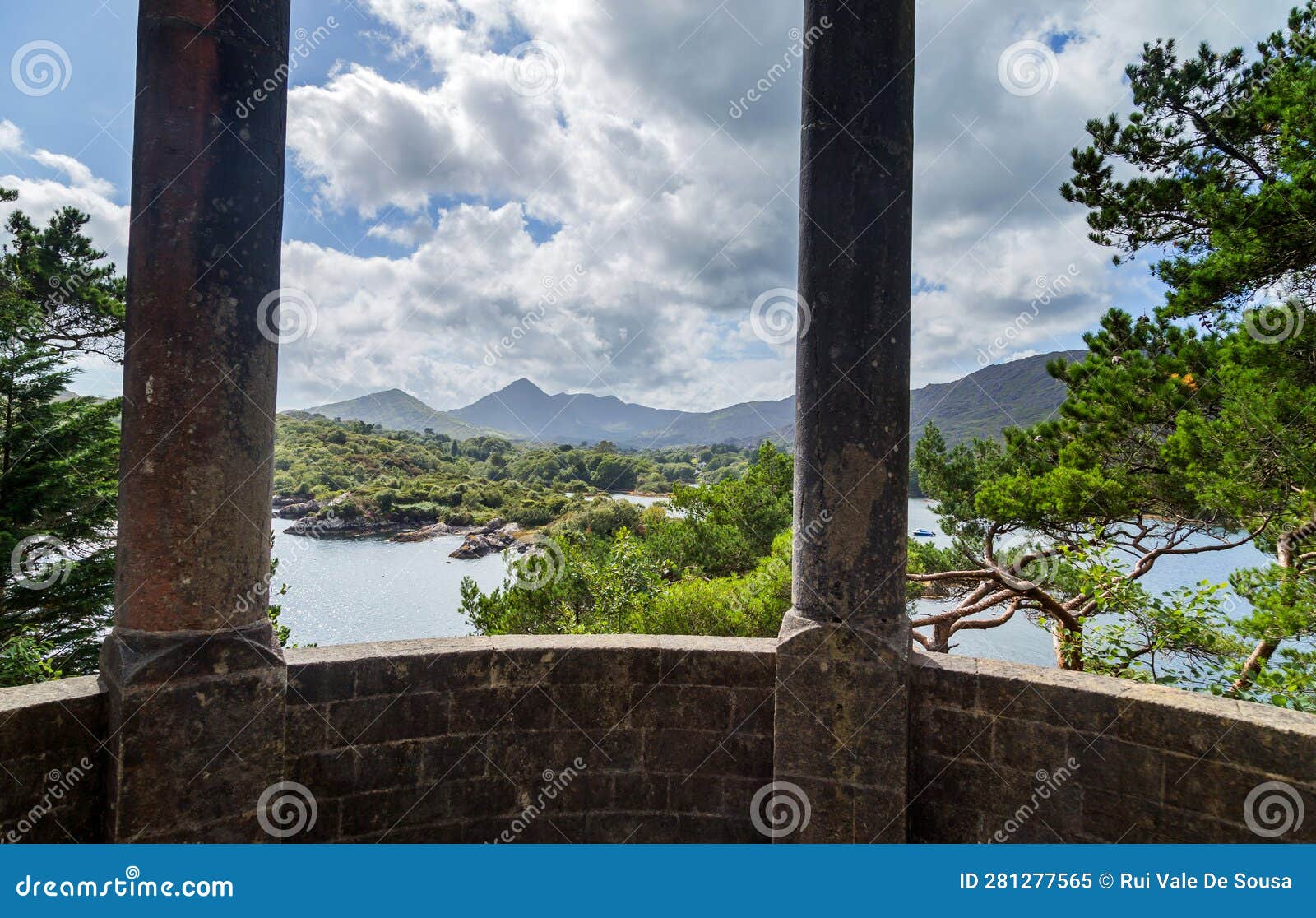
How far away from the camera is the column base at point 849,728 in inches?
101

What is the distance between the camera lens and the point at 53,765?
2.13 metres

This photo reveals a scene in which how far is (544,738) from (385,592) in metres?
16.7

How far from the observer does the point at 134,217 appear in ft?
7.45

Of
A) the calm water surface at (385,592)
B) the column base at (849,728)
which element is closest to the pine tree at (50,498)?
the calm water surface at (385,592)

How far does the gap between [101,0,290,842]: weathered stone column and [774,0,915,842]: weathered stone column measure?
185 centimetres

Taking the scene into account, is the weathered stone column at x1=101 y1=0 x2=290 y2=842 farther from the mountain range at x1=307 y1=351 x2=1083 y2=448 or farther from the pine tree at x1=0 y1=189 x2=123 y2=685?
the pine tree at x1=0 y1=189 x2=123 y2=685

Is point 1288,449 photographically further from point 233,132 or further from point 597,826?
point 233,132

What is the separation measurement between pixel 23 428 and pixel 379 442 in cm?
740

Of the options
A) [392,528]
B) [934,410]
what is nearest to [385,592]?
[392,528]

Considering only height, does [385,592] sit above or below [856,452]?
below

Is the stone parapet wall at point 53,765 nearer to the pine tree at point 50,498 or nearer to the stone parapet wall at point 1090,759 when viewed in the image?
the stone parapet wall at point 1090,759

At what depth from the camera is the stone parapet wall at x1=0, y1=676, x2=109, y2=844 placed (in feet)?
6.80

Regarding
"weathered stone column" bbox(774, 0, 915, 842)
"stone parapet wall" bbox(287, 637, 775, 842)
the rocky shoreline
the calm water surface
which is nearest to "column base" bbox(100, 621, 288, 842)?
"stone parapet wall" bbox(287, 637, 775, 842)

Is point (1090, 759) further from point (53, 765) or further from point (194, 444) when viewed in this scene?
point (53, 765)
